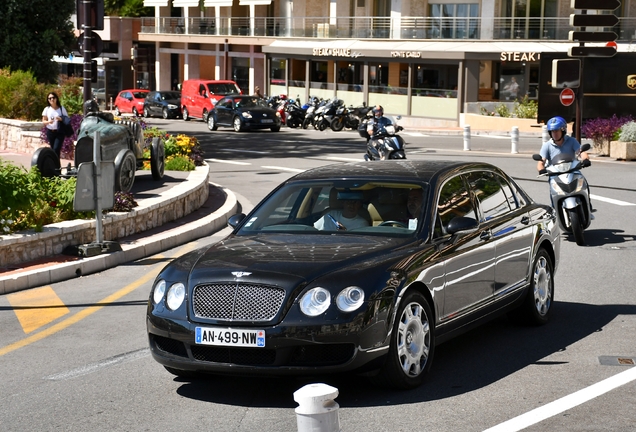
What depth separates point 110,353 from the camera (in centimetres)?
841

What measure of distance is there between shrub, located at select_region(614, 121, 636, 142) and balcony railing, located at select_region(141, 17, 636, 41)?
52.4 feet

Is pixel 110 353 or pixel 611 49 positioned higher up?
pixel 611 49

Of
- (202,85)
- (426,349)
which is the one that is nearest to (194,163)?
(426,349)

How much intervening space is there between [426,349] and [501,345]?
4.71 feet

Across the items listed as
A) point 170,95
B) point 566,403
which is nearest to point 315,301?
point 566,403

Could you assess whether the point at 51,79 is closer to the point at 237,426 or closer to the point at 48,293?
the point at 48,293

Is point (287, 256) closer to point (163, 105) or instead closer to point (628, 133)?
point (628, 133)

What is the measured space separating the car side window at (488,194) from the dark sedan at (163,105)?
45721 mm

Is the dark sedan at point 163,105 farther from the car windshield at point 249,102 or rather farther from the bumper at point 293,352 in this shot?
the bumper at point 293,352

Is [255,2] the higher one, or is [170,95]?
[255,2]

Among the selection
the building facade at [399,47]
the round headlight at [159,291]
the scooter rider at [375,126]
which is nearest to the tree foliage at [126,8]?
the building facade at [399,47]

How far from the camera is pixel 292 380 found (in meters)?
7.45

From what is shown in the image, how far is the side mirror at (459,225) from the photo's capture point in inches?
307

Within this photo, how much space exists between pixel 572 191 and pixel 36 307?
23.8 feet
